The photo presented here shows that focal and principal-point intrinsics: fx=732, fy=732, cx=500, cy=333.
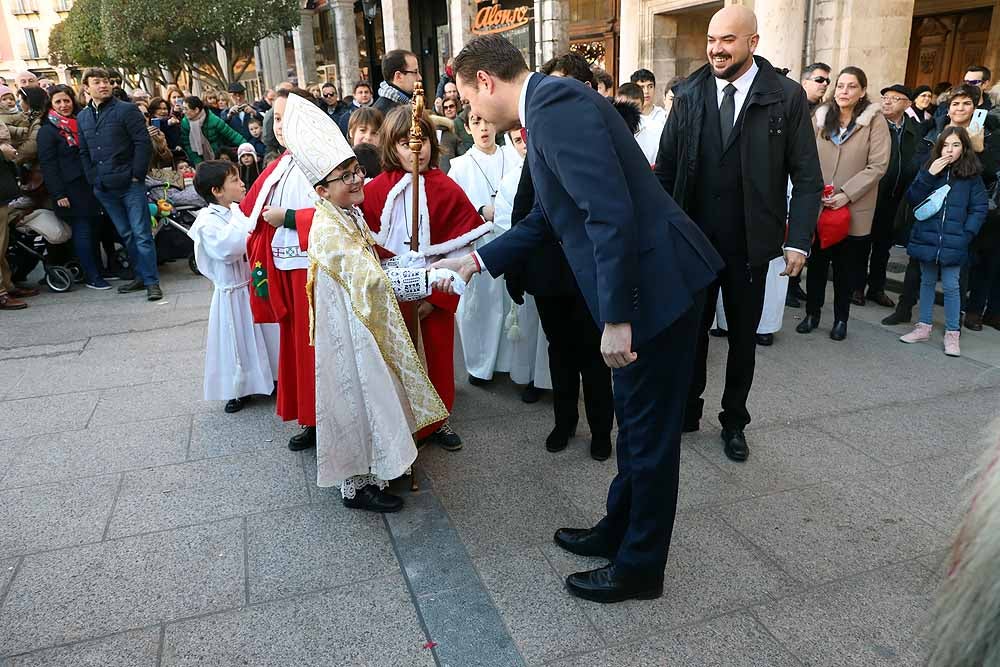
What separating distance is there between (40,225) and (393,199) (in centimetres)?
566

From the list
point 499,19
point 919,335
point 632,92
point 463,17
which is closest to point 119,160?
point 632,92

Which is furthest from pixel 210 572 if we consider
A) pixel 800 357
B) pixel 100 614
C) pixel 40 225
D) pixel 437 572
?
pixel 40 225

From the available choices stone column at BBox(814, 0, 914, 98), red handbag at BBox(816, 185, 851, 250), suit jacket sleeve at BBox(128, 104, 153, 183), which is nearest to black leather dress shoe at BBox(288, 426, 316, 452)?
red handbag at BBox(816, 185, 851, 250)

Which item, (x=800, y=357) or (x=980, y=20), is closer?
(x=800, y=357)

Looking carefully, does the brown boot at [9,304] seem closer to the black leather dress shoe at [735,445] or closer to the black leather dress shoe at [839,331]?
the black leather dress shoe at [735,445]

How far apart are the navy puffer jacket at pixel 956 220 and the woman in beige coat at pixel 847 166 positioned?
427mm

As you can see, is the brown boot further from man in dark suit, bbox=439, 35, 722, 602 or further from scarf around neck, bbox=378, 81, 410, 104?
man in dark suit, bbox=439, 35, 722, 602

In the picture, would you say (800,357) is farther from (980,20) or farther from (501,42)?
(980,20)

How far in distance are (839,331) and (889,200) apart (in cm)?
160

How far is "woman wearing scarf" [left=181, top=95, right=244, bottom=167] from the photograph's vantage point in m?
11.4

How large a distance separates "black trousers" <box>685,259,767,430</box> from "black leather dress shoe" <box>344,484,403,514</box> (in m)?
1.53

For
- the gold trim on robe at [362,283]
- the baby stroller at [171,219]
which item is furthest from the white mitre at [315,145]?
the baby stroller at [171,219]

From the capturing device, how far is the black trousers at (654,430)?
2459 millimetres

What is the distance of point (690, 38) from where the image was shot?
478 inches
